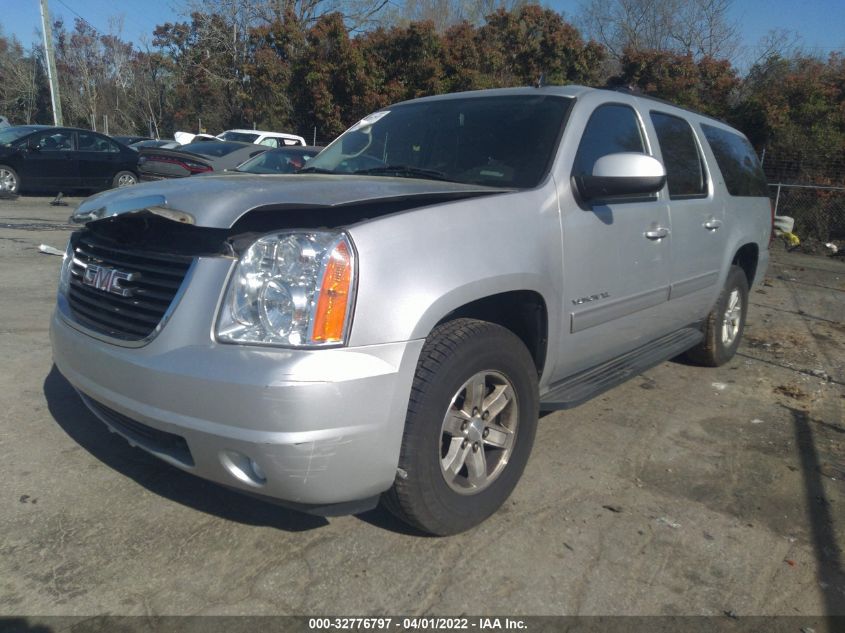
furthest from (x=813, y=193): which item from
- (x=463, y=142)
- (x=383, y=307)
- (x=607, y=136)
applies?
(x=383, y=307)

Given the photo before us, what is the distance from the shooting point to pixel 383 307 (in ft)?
7.89

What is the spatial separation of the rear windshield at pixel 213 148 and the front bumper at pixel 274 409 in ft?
37.2

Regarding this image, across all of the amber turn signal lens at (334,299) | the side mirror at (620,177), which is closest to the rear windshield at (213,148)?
the side mirror at (620,177)

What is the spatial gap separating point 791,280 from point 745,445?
7.49 meters

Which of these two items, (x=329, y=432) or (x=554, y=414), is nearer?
(x=329, y=432)

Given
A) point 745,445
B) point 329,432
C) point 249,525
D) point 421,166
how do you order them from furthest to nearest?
point 745,445
point 421,166
point 249,525
point 329,432

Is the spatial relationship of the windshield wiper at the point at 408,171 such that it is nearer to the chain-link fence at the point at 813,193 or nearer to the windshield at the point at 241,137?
the chain-link fence at the point at 813,193

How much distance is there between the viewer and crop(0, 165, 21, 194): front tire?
14273 mm

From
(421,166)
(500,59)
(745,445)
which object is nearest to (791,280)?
(745,445)

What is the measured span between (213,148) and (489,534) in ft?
39.9

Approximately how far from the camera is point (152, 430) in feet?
8.57

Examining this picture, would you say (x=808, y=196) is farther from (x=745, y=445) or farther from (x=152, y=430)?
(x=152, y=430)

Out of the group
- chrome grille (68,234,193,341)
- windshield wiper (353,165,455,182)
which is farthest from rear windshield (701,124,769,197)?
chrome grille (68,234,193,341)

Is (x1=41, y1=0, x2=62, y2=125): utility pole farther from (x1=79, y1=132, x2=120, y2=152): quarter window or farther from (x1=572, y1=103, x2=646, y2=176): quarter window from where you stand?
(x1=572, y1=103, x2=646, y2=176): quarter window
